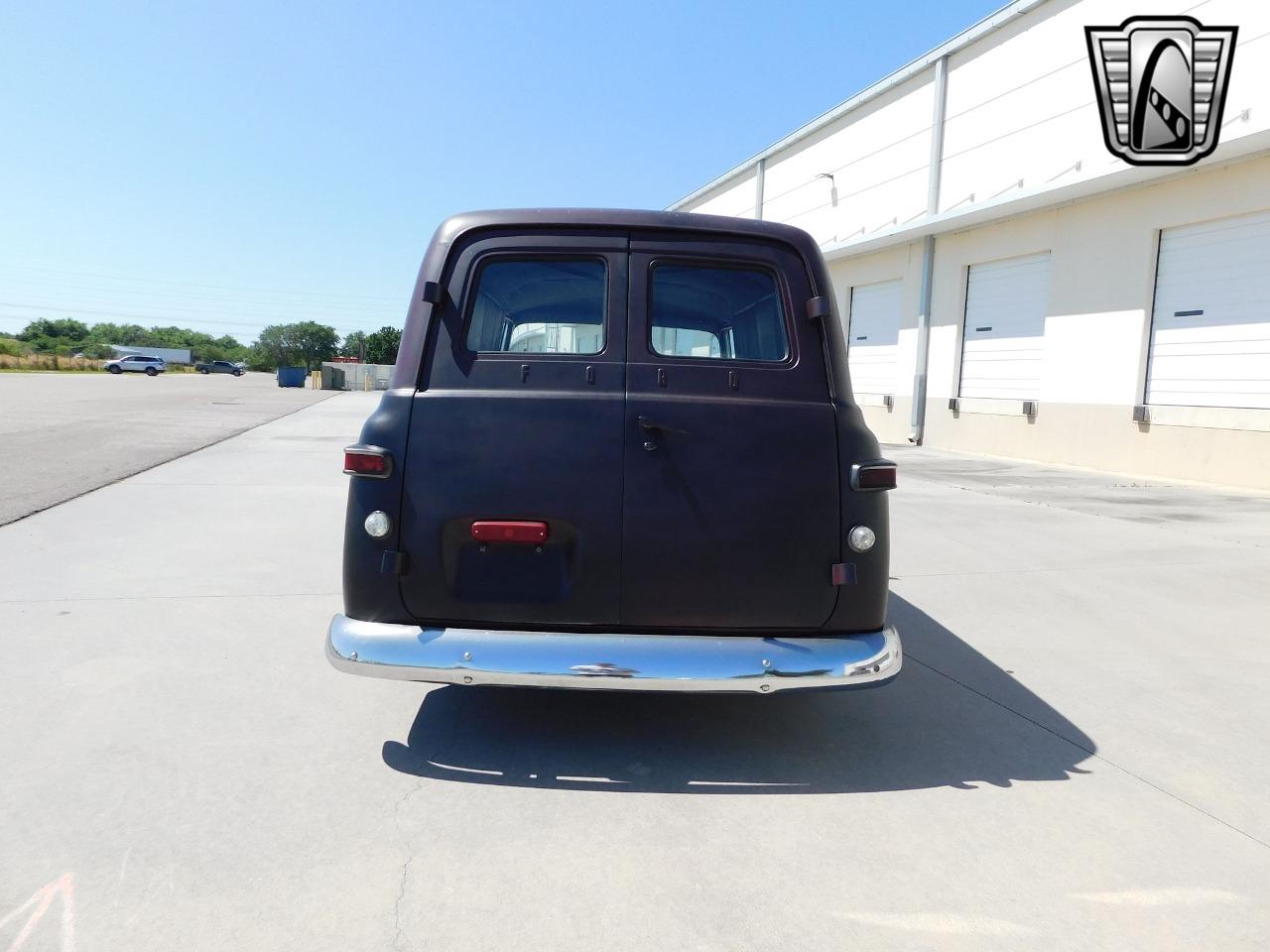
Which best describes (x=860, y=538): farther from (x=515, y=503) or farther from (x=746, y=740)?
(x=515, y=503)

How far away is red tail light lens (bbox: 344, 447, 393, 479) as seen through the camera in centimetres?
304

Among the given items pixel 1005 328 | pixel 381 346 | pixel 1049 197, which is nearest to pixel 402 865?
pixel 1049 197

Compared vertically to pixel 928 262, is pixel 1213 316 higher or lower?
lower

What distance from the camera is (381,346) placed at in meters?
126

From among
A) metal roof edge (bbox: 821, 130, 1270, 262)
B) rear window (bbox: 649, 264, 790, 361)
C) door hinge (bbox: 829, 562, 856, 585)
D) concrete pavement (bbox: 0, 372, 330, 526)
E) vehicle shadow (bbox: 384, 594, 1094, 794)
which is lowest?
vehicle shadow (bbox: 384, 594, 1094, 794)

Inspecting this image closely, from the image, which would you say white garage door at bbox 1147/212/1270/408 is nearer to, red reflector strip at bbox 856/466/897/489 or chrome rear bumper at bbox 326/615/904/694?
red reflector strip at bbox 856/466/897/489

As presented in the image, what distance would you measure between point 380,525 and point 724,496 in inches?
48.2

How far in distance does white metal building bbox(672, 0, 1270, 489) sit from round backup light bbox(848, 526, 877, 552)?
11.8m

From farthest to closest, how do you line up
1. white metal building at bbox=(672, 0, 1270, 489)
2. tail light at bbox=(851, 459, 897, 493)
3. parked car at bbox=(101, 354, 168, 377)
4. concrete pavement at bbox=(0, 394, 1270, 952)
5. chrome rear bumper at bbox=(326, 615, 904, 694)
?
parked car at bbox=(101, 354, 168, 377) → white metal building at bbox=(672, 0, 1270, 489) → tail light at bbox=(851, 459, 897, 493) → chrome rear bumper at bbox=(326, 615, 904, 694) → concrete pavement at bbox=(0, 394, 1270, 952)

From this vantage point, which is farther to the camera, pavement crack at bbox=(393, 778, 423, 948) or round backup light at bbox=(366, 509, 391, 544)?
round backup light at bbox=(366, 509, 391, 544)

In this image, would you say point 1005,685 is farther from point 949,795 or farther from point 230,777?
point 230,777

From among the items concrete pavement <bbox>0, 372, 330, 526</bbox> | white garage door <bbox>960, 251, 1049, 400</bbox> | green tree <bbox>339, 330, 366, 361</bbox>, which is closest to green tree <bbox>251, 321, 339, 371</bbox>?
green tree <bbox>339, 330, 366, 361</bbox>

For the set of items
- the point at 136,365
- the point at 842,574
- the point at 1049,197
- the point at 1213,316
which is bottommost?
the point at 842,574

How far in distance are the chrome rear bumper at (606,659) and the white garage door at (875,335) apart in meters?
18.5
